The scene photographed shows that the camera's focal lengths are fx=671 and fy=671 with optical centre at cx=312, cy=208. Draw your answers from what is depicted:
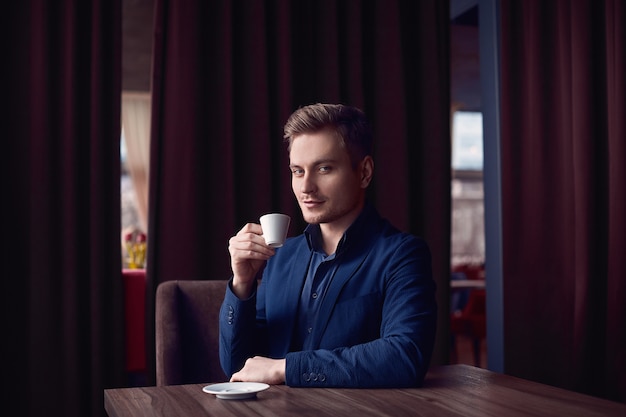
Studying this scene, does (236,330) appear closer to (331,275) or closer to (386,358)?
(331,275)

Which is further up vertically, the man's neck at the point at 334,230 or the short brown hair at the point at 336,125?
the short brown hair at the point at 336,125

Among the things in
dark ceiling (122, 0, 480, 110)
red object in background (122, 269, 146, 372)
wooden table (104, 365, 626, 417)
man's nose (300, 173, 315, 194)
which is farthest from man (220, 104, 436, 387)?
dark ceiling (122, 0, 480, 110)

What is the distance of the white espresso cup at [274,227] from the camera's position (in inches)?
57.1

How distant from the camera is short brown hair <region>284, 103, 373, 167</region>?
178 centimetres

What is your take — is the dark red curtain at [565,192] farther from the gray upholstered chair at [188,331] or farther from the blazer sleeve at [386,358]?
the gray upholstered chair at [188,331]

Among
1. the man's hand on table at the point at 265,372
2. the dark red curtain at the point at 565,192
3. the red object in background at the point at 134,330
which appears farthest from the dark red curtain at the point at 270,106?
the man's hand on table at the point at 265,372

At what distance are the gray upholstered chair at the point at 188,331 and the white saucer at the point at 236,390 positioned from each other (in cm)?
60

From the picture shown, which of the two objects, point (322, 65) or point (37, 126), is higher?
point (322, 65)

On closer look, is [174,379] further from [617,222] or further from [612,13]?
[612,13]

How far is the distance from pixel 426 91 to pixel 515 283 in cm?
129

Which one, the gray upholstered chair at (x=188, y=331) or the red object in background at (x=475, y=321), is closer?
the gray upholstered chair at (x=188, y=331)

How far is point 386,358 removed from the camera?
144 centimetres

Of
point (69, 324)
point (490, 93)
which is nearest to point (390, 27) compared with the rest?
point (490, 93)

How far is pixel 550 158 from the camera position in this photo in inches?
124
